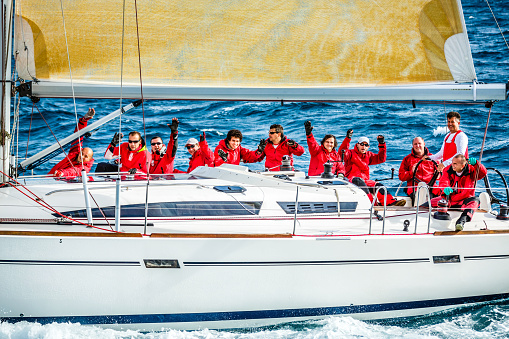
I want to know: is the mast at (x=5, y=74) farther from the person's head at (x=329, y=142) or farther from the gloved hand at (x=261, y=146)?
the person's head at (x=329, y=142)

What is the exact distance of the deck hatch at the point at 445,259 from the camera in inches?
247

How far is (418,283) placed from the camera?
20.7ft

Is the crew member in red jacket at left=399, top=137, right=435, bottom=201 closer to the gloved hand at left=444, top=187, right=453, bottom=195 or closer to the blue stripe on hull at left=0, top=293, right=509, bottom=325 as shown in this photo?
the gloved hand at left=444, top=187, right=453, bottom=195

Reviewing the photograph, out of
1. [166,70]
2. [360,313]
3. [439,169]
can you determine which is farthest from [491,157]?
[166,70]

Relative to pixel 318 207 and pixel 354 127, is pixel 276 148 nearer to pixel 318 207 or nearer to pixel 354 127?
pixel 318 207

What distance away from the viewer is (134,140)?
300 inches

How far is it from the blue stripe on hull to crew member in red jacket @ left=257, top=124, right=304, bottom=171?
2240mm

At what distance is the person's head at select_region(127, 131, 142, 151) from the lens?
7609 millimetres

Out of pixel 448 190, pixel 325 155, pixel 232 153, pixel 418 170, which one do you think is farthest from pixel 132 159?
pixel 448 190

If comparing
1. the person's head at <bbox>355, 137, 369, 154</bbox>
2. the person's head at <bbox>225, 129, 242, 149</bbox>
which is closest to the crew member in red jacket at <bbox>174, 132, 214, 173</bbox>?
the person's head at <bbox>225, 129, 242, 149</bbox>

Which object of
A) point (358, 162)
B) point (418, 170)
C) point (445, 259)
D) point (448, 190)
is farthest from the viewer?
point (358, 162)

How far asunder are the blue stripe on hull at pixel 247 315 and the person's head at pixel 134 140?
8.35 ft

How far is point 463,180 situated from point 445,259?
102 centimetres

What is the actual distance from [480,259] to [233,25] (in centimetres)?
353
